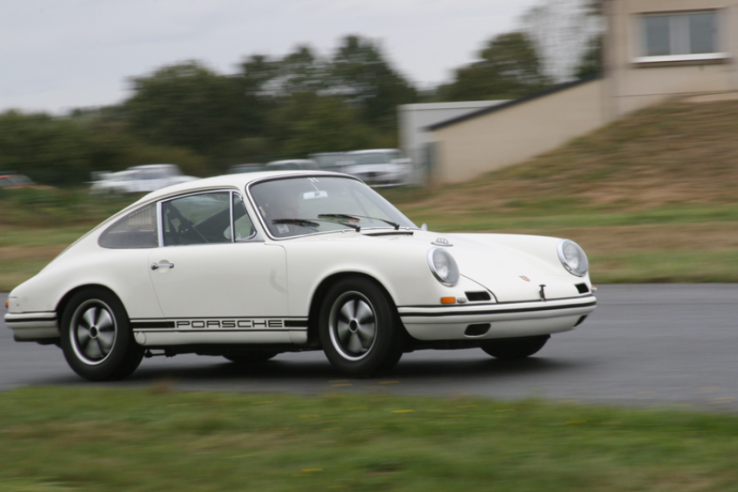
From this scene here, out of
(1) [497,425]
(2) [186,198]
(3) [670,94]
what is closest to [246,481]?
(1) [497,425]

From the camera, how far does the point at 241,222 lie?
23.3 ft

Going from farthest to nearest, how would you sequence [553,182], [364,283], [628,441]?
[553,182], [364,283], [628,441]

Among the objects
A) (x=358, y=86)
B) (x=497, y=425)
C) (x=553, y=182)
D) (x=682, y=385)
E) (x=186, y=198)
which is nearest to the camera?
(x=497, y=425)

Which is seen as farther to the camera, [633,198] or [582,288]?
[633,198]

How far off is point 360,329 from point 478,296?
0.79m

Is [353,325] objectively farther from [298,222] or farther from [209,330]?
[209,330]

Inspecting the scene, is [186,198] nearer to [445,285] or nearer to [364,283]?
[364,283]

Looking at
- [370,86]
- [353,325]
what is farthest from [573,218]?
[370,86]

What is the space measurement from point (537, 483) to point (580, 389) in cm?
236

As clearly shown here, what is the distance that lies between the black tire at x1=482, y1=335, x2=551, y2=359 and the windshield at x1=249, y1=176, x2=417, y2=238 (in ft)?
3.64

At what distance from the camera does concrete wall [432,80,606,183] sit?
32344mm

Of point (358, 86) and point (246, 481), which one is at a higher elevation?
point (358, 86)

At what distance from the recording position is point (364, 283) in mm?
6305

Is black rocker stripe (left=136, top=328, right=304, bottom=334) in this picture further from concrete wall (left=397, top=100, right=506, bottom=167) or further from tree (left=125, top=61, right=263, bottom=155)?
tree (left=125, top=61, right=263, bottom=155)
